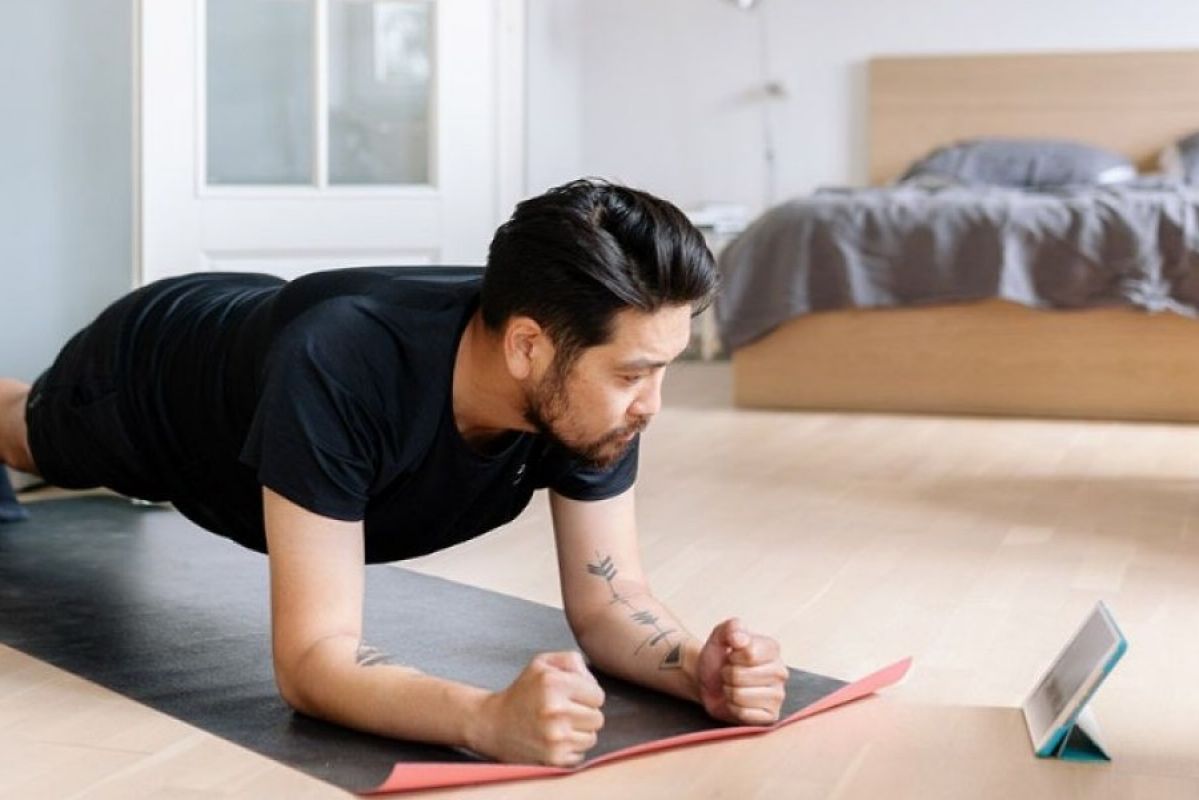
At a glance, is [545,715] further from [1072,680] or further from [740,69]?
[740,69]

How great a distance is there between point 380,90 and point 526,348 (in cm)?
275

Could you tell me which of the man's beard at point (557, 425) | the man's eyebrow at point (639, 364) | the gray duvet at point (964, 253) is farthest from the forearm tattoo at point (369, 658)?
the gray duvet at point (964, 253)

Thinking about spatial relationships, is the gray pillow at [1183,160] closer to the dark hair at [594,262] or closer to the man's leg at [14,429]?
the man's leg at [14,429]

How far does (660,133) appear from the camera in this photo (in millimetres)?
7270

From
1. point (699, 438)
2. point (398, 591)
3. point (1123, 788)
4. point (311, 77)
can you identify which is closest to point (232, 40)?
point (311, 77)

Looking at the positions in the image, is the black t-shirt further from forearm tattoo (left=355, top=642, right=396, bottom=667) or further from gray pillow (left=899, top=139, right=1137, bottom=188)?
gray pillow (left=899, top=139, right=1137, bottom=188)

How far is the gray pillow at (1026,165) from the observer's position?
637 cm

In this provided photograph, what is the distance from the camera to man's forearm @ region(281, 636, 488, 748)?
1.83m

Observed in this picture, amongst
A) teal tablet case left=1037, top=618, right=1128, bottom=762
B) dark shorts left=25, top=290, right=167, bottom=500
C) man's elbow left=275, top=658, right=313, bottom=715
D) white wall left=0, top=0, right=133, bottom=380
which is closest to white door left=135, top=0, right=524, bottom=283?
white wall left=0, top=0, right=133, bottom=380

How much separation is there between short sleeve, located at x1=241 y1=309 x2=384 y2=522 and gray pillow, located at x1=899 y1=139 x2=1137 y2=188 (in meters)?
4.56

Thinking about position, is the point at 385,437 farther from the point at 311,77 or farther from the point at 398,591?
the point at 311,77

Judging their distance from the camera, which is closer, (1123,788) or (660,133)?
(1123,788)

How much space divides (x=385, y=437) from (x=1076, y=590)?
1379mm

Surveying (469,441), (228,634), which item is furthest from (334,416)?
(228,634)
